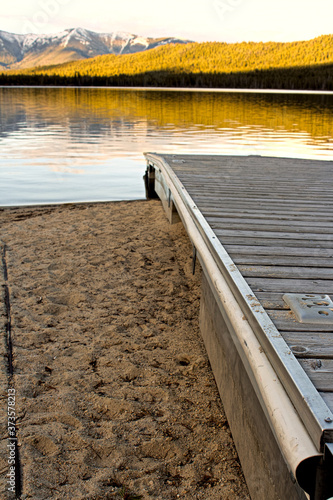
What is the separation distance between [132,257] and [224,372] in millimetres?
2822

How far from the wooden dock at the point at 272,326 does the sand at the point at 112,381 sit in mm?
219

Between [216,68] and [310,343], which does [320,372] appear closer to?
[310,343]

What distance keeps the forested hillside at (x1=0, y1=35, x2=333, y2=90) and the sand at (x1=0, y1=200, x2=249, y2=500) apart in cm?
7795

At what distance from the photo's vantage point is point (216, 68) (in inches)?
4085

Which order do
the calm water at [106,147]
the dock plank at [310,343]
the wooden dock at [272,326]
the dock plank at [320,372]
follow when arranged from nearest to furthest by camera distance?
the wooden dock at [272,326]
the dock plank at [320,372]
the dock plank at [310,343]
the calm water at [106,147]

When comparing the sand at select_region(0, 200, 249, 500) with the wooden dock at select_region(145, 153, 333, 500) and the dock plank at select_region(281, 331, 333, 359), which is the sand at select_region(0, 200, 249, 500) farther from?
the dock plank at select_region(281, 331, 333, 359)

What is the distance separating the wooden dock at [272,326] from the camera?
1.41 m

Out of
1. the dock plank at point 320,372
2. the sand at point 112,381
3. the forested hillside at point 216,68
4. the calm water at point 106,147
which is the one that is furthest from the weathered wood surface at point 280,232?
the forested hillside at point 216,68

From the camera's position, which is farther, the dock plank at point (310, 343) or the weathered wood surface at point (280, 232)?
the weathered wood surface at point (280, 232)

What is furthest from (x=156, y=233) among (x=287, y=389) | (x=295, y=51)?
(x=295, y=51)

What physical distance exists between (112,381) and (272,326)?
144 centimetres

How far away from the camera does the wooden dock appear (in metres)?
1.41

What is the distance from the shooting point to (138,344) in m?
3.47

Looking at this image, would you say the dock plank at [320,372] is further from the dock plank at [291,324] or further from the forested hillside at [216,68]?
the forested hillside at [216,68]
